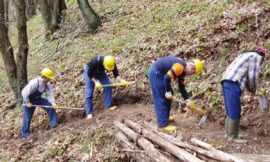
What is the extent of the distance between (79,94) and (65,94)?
2.26 feet

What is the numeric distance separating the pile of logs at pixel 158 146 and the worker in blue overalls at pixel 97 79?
1.55 m

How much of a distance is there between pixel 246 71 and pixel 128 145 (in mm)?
2707

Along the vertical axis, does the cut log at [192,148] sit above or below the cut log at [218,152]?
below

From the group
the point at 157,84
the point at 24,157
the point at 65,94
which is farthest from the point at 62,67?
the point at 157,84

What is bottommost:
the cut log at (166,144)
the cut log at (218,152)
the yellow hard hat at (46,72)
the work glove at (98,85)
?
the cut log at (166,144)

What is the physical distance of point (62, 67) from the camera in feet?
37.0

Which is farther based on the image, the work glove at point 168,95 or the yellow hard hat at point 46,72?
the yellow hard hat at point 46,72

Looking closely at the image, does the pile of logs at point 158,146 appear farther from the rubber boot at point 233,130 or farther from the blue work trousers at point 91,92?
the blue work trousers at point 91,92

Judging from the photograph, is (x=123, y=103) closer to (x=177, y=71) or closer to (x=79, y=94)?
(x=79, y=94)

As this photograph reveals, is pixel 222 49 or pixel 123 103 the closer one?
pixel 222 49

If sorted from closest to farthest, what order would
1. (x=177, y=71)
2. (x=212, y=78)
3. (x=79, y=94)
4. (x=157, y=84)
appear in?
(x=177, y=71) < (x=157, y=84) < (x=212, y=78) < (x=79, y=94)

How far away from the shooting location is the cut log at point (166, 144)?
4.43 metres

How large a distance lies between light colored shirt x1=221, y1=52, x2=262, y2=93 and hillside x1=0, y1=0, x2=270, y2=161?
38.3 inches

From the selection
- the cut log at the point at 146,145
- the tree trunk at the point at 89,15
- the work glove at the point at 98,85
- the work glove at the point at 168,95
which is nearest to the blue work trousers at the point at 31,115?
the work glove at the point at 98,85
